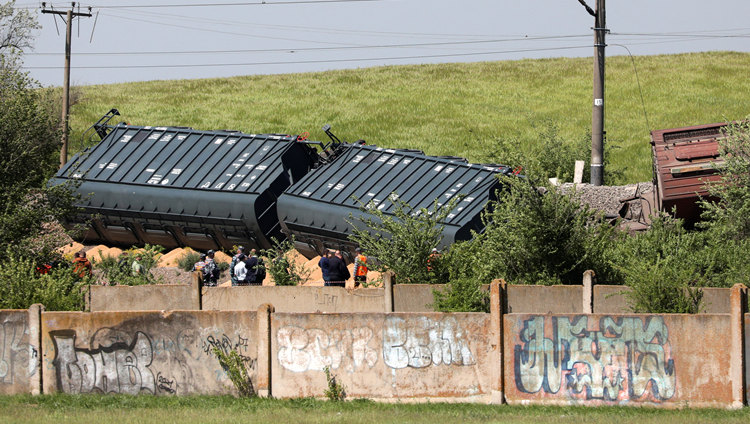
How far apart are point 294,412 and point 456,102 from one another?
149 ft

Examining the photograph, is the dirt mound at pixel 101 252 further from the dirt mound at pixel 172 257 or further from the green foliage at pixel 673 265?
the green foliage at pixel 673 265

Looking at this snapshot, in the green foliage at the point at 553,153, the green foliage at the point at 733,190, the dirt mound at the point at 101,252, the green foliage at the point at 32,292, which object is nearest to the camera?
the green foliage at the point at 32,292

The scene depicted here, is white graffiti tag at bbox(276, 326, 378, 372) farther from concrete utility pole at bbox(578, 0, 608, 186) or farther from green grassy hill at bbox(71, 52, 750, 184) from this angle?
green grassy hill at bbox(71, 52, 750, 184)

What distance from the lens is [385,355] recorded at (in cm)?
1315

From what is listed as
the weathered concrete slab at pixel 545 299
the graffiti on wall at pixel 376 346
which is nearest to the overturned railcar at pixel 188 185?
the weathered concrete slab at pixel 545 299

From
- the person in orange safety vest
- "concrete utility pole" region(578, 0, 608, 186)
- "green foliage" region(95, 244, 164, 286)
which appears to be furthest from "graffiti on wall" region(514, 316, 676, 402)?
"concrete utility pole" region(578, 0, 608, 186)

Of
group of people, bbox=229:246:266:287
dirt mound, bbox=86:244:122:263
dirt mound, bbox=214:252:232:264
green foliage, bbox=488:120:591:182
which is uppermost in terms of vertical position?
green foliage, bbox=488:120:591:182

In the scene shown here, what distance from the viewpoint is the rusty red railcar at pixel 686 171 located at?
72.6 ft

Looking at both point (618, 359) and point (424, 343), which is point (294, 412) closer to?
point (424, 343)

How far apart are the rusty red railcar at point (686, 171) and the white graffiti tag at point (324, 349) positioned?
10608mm

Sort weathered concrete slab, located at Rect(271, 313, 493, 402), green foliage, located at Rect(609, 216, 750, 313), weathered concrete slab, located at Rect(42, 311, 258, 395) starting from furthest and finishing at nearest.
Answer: green foliage, located at Rect(609, 216, 750, 313)
weathered concrete slab, located at Rect(42, 311, 258, 395)
weathered concrete slab, located at Rect(271, 313, 493, 402)

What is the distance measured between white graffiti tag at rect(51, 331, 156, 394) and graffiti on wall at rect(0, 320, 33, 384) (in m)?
0.40

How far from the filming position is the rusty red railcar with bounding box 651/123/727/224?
22141mm

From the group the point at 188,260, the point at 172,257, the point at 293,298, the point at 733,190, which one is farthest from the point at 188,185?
the point at 733,190
